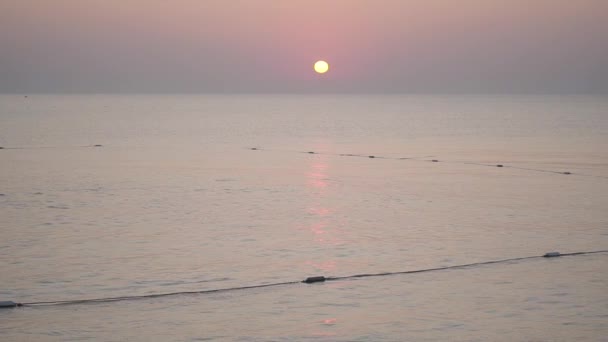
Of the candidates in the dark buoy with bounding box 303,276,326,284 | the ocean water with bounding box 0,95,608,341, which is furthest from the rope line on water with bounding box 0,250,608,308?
the ocean water with bounding box 0,95,608,341

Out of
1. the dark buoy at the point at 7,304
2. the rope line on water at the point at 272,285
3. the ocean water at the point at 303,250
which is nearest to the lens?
the ocean water at the point at 303,250

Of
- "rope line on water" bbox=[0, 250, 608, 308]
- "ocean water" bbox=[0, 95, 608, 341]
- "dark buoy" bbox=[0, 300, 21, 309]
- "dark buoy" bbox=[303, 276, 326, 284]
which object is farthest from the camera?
"dark buoy" bbox=[303, 276, 326, 284]

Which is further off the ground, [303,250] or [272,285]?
[303,250]

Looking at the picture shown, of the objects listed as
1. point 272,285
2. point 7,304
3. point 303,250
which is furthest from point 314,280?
point 7,304

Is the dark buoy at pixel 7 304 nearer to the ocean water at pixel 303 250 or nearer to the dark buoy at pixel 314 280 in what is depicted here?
the ocean water at pixel 303 250

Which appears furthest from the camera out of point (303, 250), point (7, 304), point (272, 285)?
point (303, 250)

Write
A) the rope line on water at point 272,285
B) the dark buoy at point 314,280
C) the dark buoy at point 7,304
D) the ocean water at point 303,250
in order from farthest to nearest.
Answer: the dark buoy at point 314,280 < the rope line on water at point 272,285 < the dark buoy at point 7,304 < the ocean water at point 303,250

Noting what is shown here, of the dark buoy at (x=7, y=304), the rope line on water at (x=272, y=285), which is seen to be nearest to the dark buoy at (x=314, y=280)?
the rope line on water at (x=272, y=285)

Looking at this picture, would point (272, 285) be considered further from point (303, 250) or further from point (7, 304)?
point (7, 304)

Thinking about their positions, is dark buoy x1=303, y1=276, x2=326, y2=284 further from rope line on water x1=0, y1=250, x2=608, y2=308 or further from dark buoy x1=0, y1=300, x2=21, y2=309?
dark buoy x1=0, y1=300, x2=21, y2=309

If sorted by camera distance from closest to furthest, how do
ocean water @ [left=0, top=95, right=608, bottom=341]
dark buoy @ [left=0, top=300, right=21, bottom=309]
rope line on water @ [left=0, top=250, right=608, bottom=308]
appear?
ocean water @ [left=0, top=95, right=608, bottom=341], dark buoy @ [left=0, top=300, right=21, bottom=309], rope line on water @ [left=0, top=250, right=608, bottom=308]

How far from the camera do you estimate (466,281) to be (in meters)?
11.0

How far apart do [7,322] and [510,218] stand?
33.1 ft

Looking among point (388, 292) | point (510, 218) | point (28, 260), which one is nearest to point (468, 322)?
point (388, 292)
